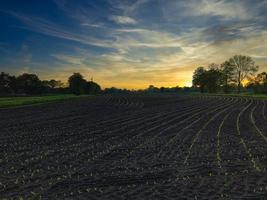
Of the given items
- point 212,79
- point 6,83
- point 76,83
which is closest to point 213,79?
point 212,79

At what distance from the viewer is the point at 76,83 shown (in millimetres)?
136750

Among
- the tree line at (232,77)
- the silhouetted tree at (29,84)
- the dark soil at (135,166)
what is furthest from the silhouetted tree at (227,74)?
the dark soil at (135,166)

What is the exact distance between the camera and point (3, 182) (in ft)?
27.8

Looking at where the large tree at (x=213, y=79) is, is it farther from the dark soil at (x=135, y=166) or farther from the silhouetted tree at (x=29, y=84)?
the dark soil at (x=135, y=166)

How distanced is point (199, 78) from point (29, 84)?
82377 millimetres

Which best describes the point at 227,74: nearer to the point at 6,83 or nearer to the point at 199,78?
the point at 199,78

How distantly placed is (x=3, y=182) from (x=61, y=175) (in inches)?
65.0

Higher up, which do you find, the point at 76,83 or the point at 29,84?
the point at 76,83

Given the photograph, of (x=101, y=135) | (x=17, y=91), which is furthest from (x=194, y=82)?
(x=101, y=135)

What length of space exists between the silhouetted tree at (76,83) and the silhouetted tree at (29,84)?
14.5 metres

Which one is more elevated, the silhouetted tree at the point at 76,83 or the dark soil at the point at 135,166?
the silhouetted tree at the point at 76,83

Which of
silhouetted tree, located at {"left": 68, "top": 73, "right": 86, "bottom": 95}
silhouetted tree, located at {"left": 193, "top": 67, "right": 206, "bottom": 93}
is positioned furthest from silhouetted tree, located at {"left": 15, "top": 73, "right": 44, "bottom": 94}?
silhouetted tree, located at {"left": 193, "top": 67, "right": 206, "bottom": 93}

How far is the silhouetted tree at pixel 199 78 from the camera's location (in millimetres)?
142475

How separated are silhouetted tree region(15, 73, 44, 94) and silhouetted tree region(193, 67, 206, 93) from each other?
7632 cm
